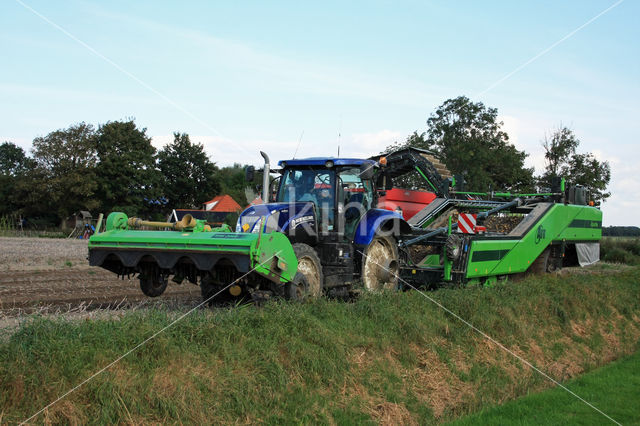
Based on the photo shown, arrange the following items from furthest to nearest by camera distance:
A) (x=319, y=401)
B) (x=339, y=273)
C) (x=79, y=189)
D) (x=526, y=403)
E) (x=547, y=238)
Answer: (x=79, y=189), (x=547, y=238), (x=339, y=273), (x=526, y=403), (x=319, y=401)

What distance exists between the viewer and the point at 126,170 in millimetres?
52281

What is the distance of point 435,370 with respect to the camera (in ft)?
21.7

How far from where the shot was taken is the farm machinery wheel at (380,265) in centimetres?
961

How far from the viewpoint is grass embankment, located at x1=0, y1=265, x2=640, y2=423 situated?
4.33 m

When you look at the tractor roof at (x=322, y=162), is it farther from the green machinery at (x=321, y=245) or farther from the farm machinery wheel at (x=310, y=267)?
the farm machinery wheel at (x=310, y=267)

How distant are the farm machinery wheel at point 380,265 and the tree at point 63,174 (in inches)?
1739

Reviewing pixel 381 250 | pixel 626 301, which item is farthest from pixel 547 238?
pixel 381 250

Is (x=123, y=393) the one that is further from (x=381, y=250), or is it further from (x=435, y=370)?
(x=381, y=250)

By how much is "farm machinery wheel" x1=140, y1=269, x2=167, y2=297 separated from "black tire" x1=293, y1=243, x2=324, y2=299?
2238 millimetres

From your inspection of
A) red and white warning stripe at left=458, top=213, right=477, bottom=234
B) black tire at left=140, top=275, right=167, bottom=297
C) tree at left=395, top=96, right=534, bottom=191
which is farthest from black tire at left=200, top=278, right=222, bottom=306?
tree at left=395, top=96, right=534, bottom=191

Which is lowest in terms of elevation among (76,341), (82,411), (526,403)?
(526,403)

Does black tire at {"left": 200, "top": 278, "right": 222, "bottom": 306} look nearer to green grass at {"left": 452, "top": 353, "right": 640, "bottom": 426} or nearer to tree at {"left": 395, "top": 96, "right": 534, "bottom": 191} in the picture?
green grass at {"left": 452, "top": 353, "right": 640, "bottom": 426}

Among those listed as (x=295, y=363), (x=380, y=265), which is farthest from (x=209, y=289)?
(x=295, y=363)

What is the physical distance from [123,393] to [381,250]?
6.38 metres
